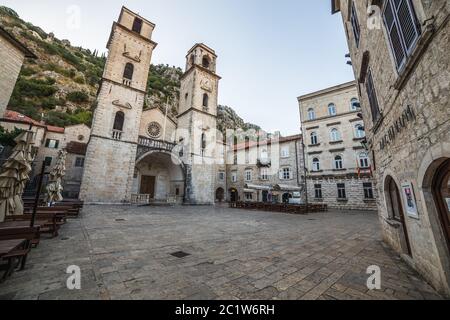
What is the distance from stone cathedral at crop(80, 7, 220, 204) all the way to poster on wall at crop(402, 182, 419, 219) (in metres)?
18.6

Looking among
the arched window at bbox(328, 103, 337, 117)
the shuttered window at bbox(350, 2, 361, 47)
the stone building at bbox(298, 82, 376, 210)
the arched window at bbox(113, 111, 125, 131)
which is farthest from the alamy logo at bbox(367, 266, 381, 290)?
the arched window at bbox(328, 103, 337, 117)

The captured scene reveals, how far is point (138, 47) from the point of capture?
20.0m

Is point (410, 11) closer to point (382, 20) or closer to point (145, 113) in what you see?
point (382, 20)

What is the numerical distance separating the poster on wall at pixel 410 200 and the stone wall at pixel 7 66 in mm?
22120

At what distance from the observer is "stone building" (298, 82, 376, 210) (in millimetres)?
18203

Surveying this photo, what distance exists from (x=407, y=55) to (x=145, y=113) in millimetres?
23865

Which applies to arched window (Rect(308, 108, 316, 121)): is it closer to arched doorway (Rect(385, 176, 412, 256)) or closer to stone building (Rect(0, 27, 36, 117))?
arched doorway (Rect(385, 176, 412, 256))

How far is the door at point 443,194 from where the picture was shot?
2.61m

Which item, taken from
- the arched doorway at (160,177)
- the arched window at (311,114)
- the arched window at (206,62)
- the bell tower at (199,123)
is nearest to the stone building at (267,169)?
the arched window at (311,114)

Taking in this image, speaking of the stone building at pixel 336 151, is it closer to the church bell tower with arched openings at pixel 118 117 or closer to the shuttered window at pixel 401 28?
the shuttered window at pixel 401 28

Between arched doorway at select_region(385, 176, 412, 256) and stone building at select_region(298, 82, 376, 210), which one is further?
stone building at select_region(298, 82, 376, 210)

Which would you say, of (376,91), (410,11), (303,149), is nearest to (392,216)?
(376,91)

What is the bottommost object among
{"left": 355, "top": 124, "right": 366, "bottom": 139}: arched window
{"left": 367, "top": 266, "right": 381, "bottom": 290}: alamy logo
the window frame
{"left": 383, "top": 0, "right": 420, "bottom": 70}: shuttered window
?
Result: {"left": 367, "top": 266, "right": 381, "bottom": 290}: alamy logo

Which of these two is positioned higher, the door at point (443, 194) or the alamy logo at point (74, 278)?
the door at point (443, 194)
